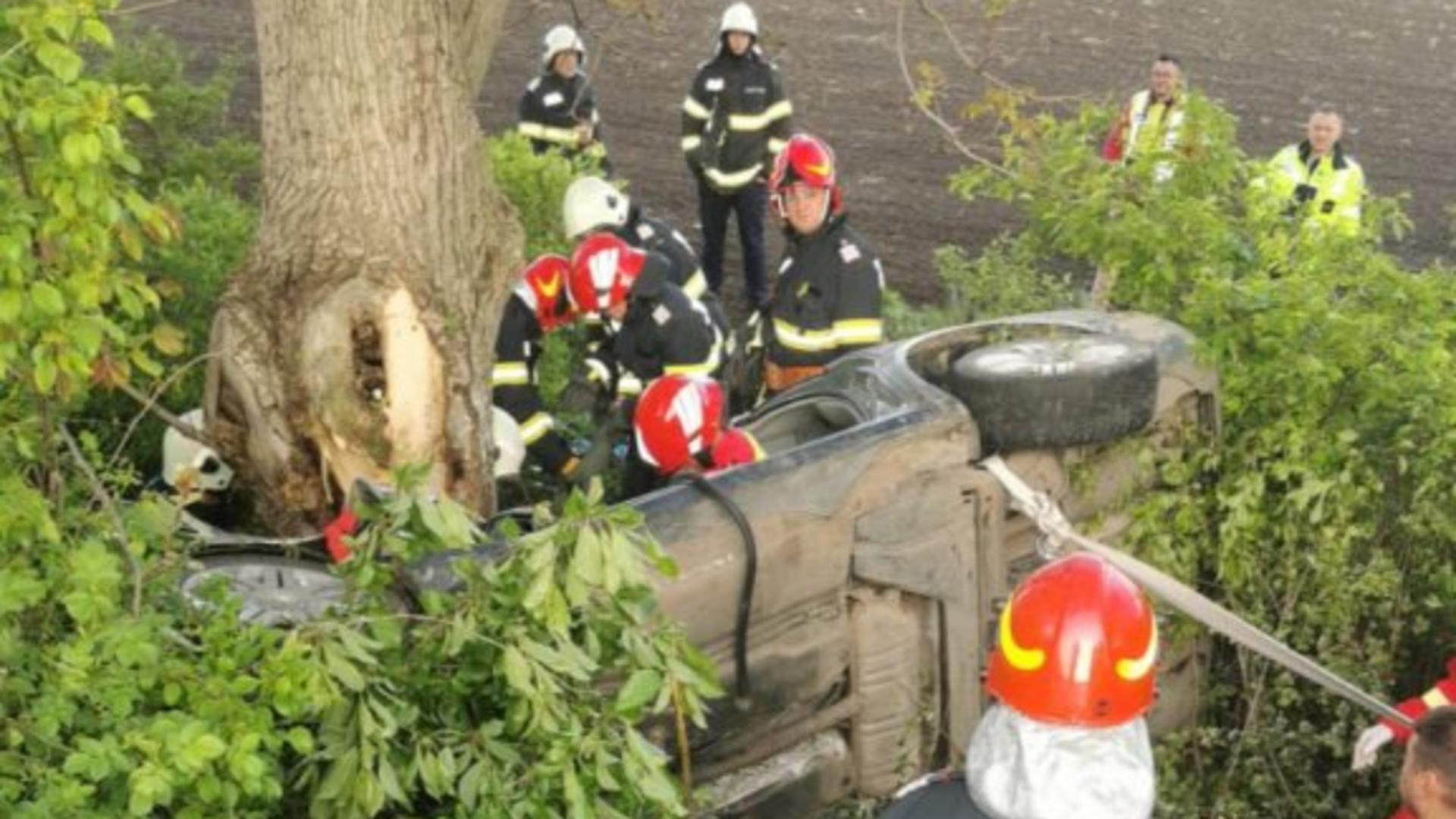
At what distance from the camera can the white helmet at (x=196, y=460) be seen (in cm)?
631

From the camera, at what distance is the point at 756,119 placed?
34.6 ft

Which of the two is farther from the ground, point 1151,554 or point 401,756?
point 401,756

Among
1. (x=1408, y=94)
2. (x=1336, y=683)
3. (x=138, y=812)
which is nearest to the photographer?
(x=138, y=812)

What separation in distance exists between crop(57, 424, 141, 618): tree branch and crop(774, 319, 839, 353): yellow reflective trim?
3.55 metres

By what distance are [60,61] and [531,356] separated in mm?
3653

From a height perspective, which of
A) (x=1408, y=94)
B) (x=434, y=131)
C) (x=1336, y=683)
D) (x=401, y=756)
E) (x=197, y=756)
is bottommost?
(x=1408, y=94)

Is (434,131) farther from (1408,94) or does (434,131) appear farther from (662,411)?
(1408,94)

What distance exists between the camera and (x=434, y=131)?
5.71 metres

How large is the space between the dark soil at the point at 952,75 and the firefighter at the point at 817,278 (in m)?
3.75

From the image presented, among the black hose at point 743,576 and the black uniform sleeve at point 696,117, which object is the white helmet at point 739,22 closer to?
the black uniform sleeve at point 696,117

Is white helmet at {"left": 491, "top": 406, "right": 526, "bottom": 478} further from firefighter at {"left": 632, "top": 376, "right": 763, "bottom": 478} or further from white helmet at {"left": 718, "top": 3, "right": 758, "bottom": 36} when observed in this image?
white helmet at {"left": 718, "top": 3, "right": 758, "bottom": 36}

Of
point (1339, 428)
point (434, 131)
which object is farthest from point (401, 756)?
point (1339, 428)

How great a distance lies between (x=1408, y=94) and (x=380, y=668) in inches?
578

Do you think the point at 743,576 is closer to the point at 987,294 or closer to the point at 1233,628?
the point at 1233,628
